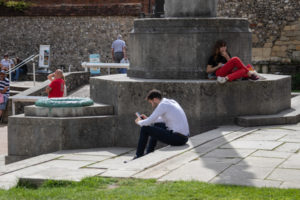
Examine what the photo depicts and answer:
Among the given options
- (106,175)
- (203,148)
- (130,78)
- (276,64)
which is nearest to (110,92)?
(130,78)

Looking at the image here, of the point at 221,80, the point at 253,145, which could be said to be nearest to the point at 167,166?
the point at 253,145

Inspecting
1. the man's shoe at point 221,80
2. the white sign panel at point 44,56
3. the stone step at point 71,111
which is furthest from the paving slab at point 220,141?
the white sign panel at point 44,56

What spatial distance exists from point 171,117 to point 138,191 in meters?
2.80

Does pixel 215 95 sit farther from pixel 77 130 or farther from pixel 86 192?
pixel 86 192

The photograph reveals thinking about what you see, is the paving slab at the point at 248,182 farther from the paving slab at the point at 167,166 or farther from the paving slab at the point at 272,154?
the paving slab at the point at 272,154

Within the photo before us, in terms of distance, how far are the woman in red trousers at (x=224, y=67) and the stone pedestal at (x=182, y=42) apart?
6.4 inches

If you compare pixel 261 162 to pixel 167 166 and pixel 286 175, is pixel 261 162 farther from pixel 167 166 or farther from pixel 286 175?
pixel 167 166

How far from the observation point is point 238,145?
8406 mm

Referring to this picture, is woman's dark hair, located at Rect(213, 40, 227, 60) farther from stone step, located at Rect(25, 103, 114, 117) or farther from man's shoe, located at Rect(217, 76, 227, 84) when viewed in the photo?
stone step, located at Rect(25, 103, 114, 117)

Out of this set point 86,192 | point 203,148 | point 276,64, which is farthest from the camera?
point 276,64

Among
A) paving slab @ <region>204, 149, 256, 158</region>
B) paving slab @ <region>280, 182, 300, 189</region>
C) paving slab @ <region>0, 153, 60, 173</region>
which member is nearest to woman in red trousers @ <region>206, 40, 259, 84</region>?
paving slab @ <region>204, 149, 256, 158</region>

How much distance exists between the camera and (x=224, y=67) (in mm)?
10531

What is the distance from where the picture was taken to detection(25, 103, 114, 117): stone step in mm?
9898

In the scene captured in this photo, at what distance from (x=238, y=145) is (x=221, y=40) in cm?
299
